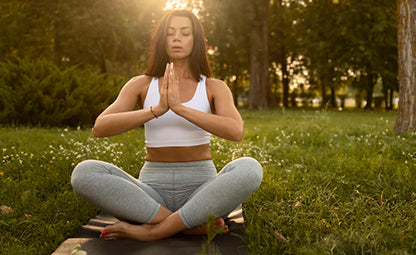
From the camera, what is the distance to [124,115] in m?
2.83

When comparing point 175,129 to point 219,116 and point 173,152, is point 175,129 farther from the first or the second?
point 219,116

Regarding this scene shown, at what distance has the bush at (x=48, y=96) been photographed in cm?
800

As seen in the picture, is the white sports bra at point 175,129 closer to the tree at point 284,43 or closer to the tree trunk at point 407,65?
the tree trunk at point 407,65

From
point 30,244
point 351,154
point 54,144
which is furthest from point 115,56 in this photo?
point 30,244

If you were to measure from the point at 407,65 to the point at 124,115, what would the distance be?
6.12 meters

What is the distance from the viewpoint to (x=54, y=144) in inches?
223

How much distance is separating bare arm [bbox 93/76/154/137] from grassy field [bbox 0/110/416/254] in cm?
98

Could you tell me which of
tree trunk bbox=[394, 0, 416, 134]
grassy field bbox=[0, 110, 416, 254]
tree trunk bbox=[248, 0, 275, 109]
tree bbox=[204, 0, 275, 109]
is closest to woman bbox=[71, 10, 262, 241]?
grassy field bbox=[0, 110, 416, 254]

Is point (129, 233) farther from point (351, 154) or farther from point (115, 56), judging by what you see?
point (115, 56)

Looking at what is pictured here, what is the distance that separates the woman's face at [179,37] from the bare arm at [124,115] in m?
0.36

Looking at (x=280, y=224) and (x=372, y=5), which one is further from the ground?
(x=372, y=5)

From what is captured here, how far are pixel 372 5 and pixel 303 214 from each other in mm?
22008

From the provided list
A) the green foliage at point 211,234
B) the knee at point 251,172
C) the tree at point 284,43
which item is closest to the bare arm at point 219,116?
the knee at point 251,172

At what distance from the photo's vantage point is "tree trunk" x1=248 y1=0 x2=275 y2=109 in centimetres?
1889
